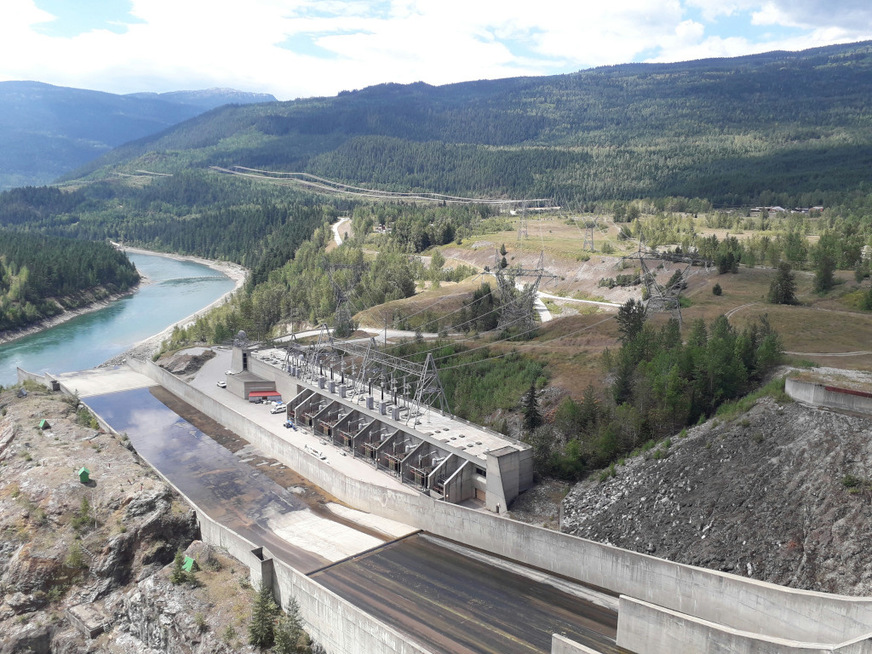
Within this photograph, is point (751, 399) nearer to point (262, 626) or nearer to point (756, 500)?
point (756, 500)

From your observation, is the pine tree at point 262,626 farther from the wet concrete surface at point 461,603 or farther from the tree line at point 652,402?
the tree line at point 652,402

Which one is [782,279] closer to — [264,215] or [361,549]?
[361,549]

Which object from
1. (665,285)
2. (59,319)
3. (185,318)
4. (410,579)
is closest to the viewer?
(410,579)

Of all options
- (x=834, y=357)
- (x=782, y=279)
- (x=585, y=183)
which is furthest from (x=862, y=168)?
(x=834, y=357)

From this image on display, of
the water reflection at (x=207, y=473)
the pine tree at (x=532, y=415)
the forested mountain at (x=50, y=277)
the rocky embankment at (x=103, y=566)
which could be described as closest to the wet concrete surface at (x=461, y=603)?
the water reflection at (x=207, y=473)

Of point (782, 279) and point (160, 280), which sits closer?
point (782, 279)

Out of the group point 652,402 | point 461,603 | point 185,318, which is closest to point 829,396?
point 652,402

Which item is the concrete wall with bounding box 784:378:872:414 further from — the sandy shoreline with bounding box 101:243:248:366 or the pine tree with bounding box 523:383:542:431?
the sandy shoreline with bounding box 101:243:248:366
